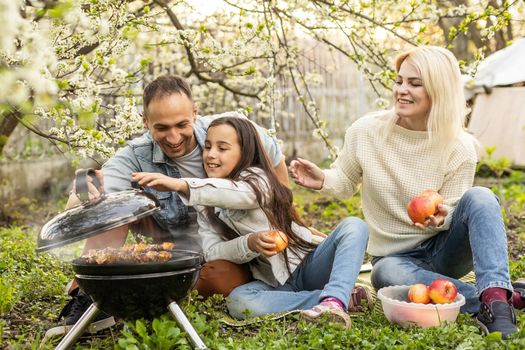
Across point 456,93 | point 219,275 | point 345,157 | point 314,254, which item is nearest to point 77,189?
point 219,275

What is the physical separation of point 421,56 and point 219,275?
1525 mm

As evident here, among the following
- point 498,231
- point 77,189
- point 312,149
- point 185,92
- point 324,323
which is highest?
point 185,92

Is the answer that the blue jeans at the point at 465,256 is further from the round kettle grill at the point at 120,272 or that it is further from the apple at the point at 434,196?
the round kettle grill at the point at 120,272

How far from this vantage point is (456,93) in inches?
151

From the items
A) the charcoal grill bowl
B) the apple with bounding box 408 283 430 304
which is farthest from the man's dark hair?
the apple with bounding box 408 283 430 304

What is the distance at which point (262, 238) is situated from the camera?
3.38 m

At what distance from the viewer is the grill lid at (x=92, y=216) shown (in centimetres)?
274

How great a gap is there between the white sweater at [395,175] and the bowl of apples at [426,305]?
0.47 m

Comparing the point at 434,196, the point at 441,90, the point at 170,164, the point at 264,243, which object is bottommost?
the point at 264,243

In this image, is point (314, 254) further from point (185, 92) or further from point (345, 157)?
point (185, 92)

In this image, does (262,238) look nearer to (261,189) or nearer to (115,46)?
(261,189)

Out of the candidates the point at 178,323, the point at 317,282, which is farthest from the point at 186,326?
the point at 317,282

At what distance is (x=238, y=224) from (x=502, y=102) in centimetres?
765

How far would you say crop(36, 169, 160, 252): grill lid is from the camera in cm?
274
